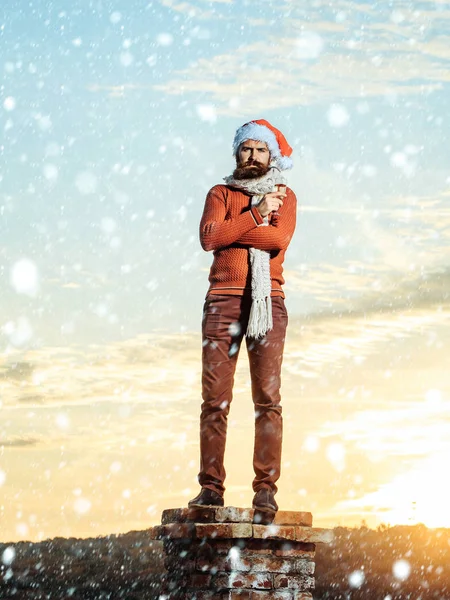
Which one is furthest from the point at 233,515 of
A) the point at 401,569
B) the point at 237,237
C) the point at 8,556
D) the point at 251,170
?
the point at 8,556

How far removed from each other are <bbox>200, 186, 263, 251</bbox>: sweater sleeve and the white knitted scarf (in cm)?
18

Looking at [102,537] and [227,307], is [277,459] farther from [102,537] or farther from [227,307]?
[102,537]

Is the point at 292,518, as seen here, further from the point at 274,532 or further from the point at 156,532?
the point at 156,532

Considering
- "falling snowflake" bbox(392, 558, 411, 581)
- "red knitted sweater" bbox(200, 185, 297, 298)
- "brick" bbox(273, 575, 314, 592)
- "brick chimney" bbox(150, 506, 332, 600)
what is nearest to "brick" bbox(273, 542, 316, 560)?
"brick chimney" bbox(150, 506, 332, 600)

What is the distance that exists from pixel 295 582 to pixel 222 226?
9.18 ft

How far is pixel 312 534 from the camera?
23.4 feet

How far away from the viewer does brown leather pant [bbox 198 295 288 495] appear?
7.27m

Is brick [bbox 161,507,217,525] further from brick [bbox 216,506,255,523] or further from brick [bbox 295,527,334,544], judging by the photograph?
brick [bbox 295,527,334,544]

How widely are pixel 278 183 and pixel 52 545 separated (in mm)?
13232

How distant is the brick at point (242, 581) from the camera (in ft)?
22.6

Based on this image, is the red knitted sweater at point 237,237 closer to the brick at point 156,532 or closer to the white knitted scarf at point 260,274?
the white knitted scarf at point 260,274

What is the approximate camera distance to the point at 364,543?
16938mm

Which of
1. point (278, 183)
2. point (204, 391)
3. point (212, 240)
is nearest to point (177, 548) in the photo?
point (204, 391)

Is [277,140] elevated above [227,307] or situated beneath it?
elevated above
